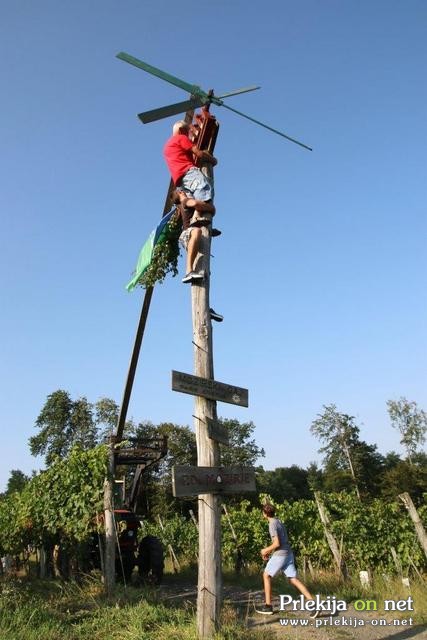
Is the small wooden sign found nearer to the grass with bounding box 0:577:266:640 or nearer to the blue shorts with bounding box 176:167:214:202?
the grass with bounding box 0:577:266:640

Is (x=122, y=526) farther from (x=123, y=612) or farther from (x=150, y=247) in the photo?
(x=150, y=247)

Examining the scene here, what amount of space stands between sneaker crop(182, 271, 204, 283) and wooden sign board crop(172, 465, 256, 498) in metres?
1.92

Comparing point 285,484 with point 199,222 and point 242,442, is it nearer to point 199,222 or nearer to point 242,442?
point 242,442

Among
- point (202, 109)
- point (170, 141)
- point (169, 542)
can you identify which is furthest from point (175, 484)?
point (169, 542)

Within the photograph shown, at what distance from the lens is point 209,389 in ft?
16.1

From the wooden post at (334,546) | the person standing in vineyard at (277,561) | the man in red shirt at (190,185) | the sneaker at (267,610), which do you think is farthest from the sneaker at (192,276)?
the wooden post at (334,546)

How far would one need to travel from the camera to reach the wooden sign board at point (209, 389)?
4.61 metres

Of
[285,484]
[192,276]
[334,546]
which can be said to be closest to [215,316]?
[192,276]

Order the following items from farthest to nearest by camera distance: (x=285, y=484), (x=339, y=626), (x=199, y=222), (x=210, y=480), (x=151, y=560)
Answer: (x=285, y=484) < (x=151, y=560) < (x=339, y=626) < (x=199, y=222) < (x=210, y=480)

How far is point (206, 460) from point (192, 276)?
1861mm

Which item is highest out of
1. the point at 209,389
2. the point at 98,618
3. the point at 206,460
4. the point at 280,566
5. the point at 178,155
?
the point at 178,155

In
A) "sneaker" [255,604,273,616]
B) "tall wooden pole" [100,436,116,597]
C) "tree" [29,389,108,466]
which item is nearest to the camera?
"sneaker" [255,604,273,616]

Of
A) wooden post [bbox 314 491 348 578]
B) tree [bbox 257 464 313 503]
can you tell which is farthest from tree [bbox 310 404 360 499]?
wooden post [bbox 314 491 348 578]

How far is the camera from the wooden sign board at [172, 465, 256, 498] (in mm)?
4344
